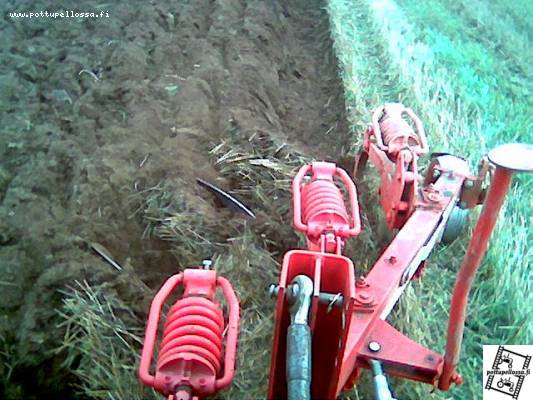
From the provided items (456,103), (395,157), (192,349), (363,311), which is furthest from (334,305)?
(456,103)

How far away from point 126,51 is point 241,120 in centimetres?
108

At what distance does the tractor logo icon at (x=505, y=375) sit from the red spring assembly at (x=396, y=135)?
2.88 ft

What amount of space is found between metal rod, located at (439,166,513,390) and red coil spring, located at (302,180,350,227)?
0.49m

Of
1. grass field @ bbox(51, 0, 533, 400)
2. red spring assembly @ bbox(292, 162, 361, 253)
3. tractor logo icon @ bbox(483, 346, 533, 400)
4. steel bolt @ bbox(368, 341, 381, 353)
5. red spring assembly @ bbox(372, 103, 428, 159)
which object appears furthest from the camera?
red spring assembly @ bbox(372, 103, 428, 159)

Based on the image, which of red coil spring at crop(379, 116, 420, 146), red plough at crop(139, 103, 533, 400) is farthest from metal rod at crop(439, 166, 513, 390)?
red coil spring at crop(379, 116, 420, 146)

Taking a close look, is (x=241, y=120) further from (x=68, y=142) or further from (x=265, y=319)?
(x=265, y=319)

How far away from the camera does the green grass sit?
2.90m

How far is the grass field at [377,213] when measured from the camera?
102 inches

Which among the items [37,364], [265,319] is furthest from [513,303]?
[37,364]

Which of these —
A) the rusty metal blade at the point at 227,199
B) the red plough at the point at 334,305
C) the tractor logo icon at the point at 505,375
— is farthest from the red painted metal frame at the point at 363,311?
the rusty metal blade at the point at 227,199

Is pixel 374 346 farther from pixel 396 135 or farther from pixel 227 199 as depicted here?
pixel 227 199

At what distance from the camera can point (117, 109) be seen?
404 cm

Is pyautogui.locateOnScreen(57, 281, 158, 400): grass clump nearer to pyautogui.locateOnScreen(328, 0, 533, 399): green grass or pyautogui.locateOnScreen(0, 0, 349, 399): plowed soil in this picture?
pyautogui.locateOnScreen(0, 0, 349, 399): plowed soil

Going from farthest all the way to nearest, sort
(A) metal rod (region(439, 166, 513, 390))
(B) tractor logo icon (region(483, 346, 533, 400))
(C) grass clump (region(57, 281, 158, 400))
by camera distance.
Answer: (C) grass clump (region(57, 281, 158, 400)) → (B) tractor logo icon (region(483, 346, 533, 400)) → (A) metal rod (region(439, 166, 513, 390))
